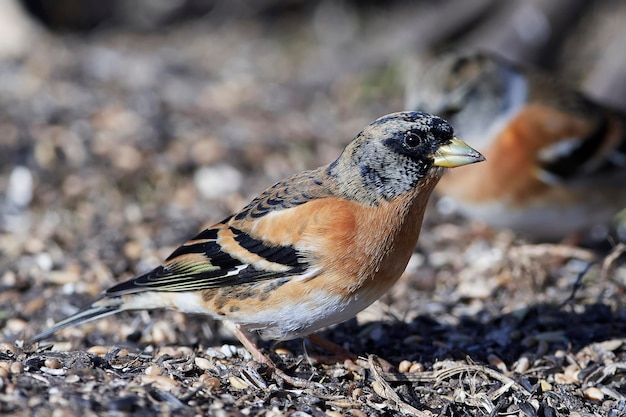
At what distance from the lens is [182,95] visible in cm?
634

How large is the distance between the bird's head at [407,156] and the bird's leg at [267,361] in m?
0.67

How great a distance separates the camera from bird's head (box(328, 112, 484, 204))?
2891 millimetres

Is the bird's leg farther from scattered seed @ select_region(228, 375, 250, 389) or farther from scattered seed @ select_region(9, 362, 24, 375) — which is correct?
scattered seed @ select_region(9, 362, 24, 375)

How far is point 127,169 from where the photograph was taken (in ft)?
16.4

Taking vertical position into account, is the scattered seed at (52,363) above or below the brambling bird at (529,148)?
below

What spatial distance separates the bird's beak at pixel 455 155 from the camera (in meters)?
2.85

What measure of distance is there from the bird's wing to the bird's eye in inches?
13.6

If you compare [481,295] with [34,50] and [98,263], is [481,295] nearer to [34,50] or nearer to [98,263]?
[98,263]

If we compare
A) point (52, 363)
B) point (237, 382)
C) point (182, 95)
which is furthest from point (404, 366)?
point (182, 95)

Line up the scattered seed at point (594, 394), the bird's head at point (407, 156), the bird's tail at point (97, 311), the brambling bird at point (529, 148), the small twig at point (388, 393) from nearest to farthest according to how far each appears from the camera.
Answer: the small twig at point (388, 393) < the bird's head at point (407, 156) < the scattered seed at point (594, 394) < the bird's tail at point (97, 311) < the brambling bird at point (529, 148)

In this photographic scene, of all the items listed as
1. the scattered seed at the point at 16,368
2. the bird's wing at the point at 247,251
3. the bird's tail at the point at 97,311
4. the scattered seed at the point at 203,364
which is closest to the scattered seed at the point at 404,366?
the bird's wing at the point at 247,251

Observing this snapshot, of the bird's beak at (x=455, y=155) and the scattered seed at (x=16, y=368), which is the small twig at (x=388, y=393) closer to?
the bird's beak at (x=455, y=155)

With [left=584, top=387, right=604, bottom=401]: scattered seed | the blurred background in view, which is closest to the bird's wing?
the blurred background

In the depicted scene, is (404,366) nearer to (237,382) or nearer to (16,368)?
(237,382)
